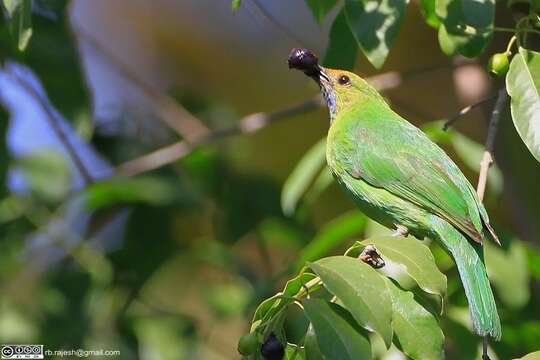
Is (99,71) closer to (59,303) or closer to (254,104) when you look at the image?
(254,104)

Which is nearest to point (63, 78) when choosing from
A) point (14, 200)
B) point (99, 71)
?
point (14, 200)

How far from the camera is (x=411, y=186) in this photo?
11.3ft

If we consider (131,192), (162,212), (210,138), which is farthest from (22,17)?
(162,212)

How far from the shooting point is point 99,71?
8117mm

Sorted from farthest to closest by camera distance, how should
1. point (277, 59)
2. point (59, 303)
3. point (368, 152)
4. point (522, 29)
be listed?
point (277, 59) → point (59, 303) → point (368, 152) → point (522, 29)

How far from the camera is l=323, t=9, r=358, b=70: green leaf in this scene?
3490 mm

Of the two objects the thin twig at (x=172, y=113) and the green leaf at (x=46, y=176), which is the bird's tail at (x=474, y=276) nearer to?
the thin twig at (x=172, y=113)

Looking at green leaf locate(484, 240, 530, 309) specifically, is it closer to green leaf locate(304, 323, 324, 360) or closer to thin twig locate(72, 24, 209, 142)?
green leaf locate(304, 323, 324, 360)

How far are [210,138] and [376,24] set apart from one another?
174 centimetres

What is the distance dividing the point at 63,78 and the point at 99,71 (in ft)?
12.6

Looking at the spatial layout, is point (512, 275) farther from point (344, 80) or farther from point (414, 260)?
point (414, 260)

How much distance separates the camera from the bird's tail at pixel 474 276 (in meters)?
2.94

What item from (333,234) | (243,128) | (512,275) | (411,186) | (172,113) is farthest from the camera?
(172,113)

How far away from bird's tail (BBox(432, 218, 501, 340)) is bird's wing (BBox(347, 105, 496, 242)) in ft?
0.18
